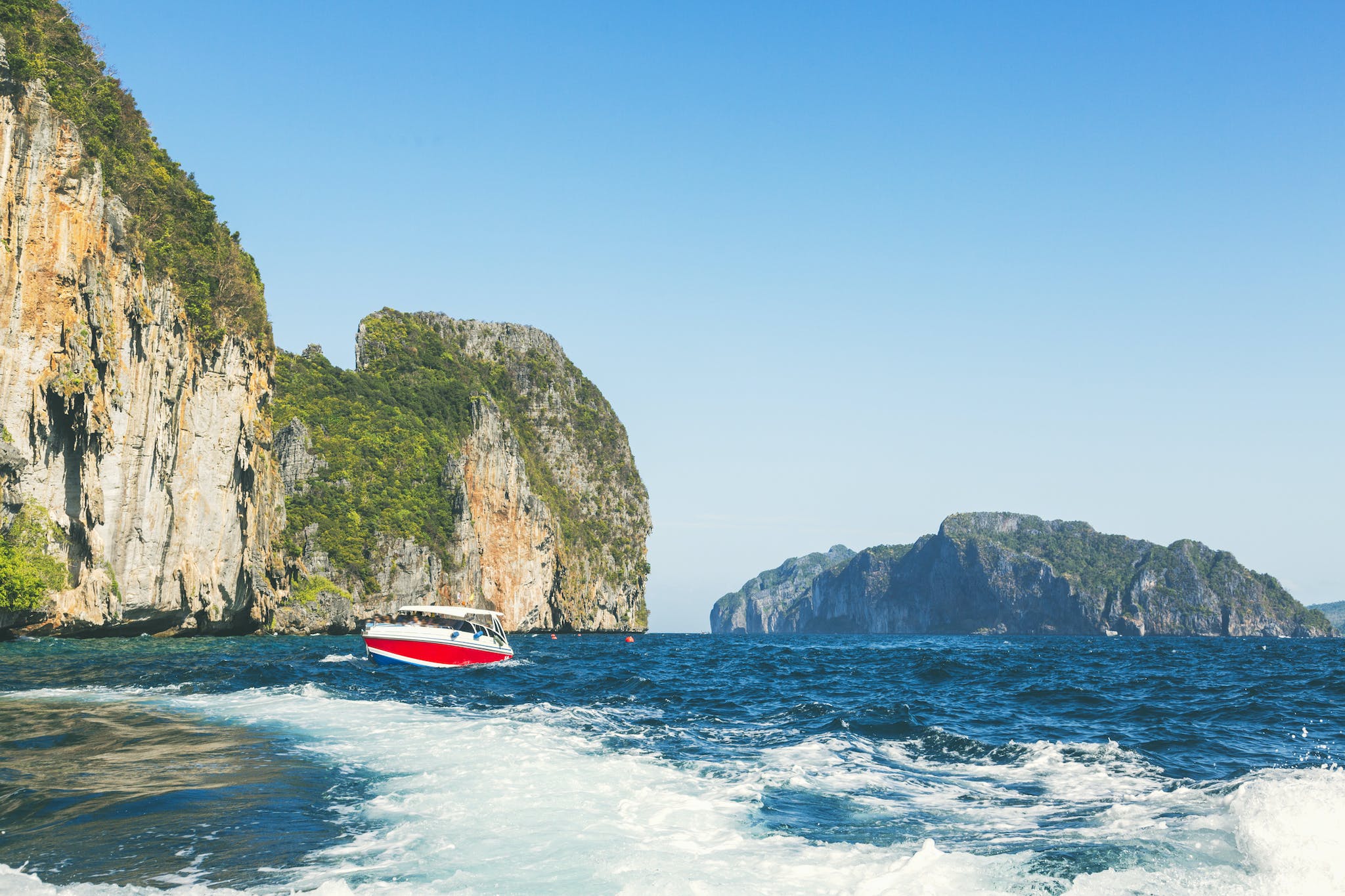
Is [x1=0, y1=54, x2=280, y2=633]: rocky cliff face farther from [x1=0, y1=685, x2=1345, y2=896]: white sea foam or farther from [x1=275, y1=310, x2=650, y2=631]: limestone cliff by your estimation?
[x1=0, y1=685, x2=1345, y2=896]: white sea foam

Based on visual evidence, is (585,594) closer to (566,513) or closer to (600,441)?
(566,513)

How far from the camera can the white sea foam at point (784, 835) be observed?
8812 millimetres

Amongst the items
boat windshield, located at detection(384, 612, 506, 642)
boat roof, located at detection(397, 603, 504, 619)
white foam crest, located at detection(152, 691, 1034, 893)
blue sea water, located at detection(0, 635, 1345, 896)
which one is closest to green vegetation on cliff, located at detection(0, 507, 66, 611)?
blue sea water, located at detection(0, 635, 1345, 896)

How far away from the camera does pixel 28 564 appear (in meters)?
33.4

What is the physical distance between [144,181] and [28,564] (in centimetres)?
2261

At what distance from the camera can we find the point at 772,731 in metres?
19.9

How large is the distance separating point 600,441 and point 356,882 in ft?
455

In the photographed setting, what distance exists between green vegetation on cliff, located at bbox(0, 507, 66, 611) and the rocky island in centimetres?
9

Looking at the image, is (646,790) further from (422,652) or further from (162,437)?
(162,437)

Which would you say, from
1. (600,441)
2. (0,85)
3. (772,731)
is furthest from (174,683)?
(600,441)

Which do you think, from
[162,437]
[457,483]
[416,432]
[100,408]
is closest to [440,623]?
[162,437]

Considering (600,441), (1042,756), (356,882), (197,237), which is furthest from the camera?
(600,441)

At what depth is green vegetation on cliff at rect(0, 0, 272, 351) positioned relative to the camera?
3809 centimetres

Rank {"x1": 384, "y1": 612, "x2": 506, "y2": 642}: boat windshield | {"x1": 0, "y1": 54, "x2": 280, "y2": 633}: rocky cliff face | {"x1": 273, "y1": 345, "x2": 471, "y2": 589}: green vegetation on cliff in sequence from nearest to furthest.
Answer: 1. {"x1": 0, "y1": 54, "x2": 280, "y2": 633}: rocky cliff face
2. {"x1": 384, "y1": 612, "x2": 506, "y2": 642}: boat windshield
3. {"x1": 273, "y1": 345, "x2": 471, "y2": 589}: green vegetation on cliff
